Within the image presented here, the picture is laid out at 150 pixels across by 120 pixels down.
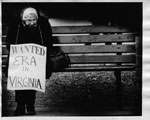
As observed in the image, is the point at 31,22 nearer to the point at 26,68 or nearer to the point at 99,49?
the point at 26,68

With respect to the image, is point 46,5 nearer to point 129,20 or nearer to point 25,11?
point 25,11

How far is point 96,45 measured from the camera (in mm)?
2318

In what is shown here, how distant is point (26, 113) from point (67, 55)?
1.27ft

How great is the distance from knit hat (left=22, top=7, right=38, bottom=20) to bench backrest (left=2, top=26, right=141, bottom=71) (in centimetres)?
13

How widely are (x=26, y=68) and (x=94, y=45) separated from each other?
391mm

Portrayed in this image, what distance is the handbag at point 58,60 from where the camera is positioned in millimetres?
2315

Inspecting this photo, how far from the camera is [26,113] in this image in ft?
7.58

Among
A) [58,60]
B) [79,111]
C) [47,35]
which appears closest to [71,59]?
[58,60]

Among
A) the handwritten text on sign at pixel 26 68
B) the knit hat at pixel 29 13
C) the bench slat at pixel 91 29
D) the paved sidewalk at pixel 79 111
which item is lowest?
the paved sidewalk at pixel 79 111

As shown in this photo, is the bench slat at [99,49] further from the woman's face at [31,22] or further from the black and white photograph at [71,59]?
the woman's face at [31,22]

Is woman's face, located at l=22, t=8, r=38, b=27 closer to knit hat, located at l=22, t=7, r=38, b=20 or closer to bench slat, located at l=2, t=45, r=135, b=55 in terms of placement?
knit hat, located at l=22, t=7, r=38, b=20

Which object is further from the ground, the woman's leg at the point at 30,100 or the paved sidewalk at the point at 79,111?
the woman's leg at the point at 30,100

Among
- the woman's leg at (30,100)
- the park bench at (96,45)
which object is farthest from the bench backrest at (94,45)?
the woman's leg at (30,100)

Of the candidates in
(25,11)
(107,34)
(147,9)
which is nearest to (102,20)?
(107,34)
